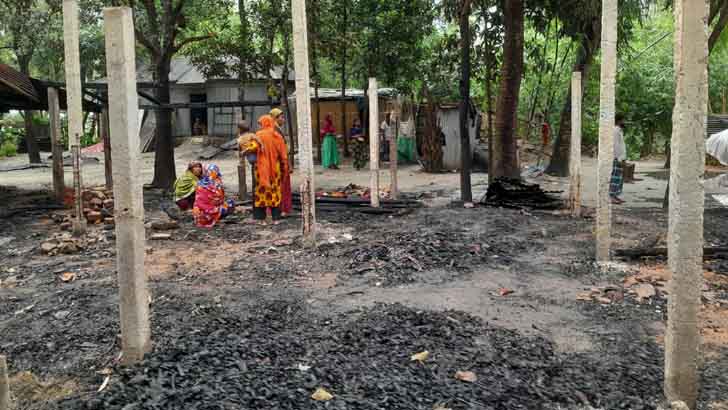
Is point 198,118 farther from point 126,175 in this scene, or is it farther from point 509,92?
point 126,175

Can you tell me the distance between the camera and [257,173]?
31.0ft

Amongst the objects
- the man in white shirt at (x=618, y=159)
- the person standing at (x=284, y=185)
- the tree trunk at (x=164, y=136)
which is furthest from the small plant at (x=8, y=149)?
the man in white shirt at (x=618, y=159)

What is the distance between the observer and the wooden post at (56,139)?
31.6 feet

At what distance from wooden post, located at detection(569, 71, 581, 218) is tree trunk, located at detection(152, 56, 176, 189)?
8.44m

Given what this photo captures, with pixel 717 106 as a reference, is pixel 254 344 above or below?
below

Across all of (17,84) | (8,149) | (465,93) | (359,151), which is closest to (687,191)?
(465,93)

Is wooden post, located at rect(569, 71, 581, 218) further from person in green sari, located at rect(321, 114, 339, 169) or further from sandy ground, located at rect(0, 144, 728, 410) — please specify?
person in green sari, located at rect(321, 114, 339, 169)

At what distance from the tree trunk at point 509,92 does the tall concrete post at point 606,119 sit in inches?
206

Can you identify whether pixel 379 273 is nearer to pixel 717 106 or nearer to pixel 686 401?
pixel 686 401

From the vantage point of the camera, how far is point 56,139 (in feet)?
31.6

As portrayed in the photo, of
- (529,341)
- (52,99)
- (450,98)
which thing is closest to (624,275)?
(529,341)

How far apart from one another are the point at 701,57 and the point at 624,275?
11.7 feet

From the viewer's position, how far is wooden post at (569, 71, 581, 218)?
8.16m

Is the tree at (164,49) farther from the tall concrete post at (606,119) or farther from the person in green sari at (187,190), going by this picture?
the tall concrete post at (606,119)
